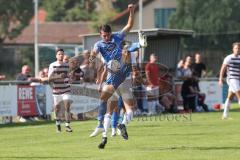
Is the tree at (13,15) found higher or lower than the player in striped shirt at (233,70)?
higher

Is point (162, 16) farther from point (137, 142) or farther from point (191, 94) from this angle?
point (137, 142)

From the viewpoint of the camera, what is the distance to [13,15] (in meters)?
77.1

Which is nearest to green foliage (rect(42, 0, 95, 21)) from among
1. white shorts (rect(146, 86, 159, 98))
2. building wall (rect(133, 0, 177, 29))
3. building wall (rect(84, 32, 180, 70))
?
building wall (rect(133, 0, 177, 29))

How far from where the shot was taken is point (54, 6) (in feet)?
305

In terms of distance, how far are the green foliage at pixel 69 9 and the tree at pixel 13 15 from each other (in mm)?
13296

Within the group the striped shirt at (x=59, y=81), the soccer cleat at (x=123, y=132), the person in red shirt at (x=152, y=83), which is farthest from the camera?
the person in red shirt at (x=152, y=83)

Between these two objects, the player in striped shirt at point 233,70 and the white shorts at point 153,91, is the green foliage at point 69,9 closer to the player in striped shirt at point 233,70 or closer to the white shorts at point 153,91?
the white shorts at point 153,91

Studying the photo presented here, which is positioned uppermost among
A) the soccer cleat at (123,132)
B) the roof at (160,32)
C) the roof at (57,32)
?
the roof at (57,32)

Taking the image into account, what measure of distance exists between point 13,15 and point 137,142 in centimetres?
6122

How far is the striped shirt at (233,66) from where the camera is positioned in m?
24.0

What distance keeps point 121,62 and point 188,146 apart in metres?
2.05

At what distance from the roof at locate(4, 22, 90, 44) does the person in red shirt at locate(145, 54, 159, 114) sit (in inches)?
2138

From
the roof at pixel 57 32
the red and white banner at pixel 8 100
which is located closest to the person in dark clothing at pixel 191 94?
the red and white banner at pixel 8 100

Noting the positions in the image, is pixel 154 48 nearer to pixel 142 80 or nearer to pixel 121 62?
pixel 142 80
